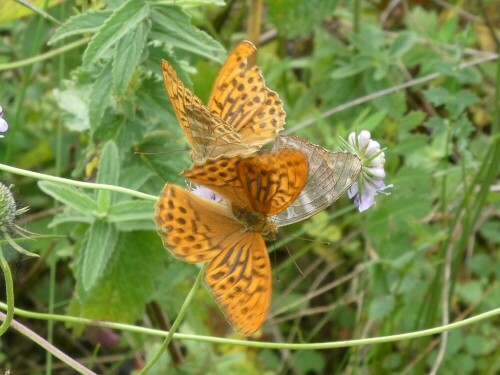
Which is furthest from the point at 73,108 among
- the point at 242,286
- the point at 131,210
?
the point at 242,286

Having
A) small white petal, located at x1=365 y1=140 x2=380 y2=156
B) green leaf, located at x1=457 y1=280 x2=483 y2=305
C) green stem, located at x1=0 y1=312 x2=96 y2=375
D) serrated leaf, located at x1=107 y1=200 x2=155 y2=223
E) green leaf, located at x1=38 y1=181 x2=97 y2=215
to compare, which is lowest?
green leaf, located at x1=457 y1=280 x2=483 y2=305

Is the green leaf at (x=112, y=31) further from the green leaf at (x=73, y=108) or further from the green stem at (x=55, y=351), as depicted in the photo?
the green stem at (x=55, y=351)

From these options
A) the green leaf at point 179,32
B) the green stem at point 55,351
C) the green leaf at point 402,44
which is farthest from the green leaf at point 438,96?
the green stem at point 55,351

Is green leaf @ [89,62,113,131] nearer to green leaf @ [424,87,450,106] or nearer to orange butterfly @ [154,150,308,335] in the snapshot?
orange butterfly @ [154,150,308,335]

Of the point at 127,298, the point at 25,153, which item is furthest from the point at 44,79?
the point at 127,298

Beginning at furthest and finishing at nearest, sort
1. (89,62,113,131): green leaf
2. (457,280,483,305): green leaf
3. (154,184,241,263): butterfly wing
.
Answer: (457,280,483,305): green leaf → (89,62,113,131): green leaf → (154,184,241,263): butterfly wing

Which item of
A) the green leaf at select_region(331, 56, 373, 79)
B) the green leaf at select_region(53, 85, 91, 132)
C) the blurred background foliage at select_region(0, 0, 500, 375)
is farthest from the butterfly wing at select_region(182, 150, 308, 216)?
the green leaf at select_region(331, 56, 373, 79)

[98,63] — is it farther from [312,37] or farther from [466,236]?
[312,37]
